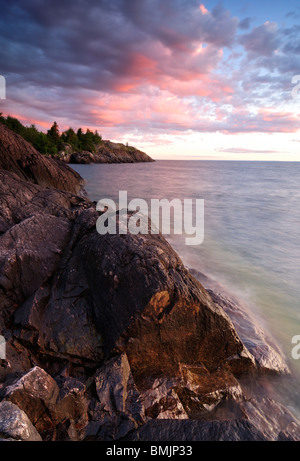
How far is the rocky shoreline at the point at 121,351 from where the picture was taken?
3.02 m

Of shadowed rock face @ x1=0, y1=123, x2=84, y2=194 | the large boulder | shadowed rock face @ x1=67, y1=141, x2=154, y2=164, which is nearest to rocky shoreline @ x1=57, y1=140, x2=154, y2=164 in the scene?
shadowed rock face @ x1=67, y1=141, x2=154, y2=164

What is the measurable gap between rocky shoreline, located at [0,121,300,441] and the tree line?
5176 cm

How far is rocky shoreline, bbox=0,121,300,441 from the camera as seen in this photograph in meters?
3.02

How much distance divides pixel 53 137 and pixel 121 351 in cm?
8528

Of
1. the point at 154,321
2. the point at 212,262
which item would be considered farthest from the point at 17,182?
the point at 212,262

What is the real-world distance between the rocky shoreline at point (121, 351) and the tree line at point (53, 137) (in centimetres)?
5176

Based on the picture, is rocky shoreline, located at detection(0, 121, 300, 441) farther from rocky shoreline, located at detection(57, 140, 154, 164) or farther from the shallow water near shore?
rocky shoreline, located at detection(57, 140, 154, 164)
